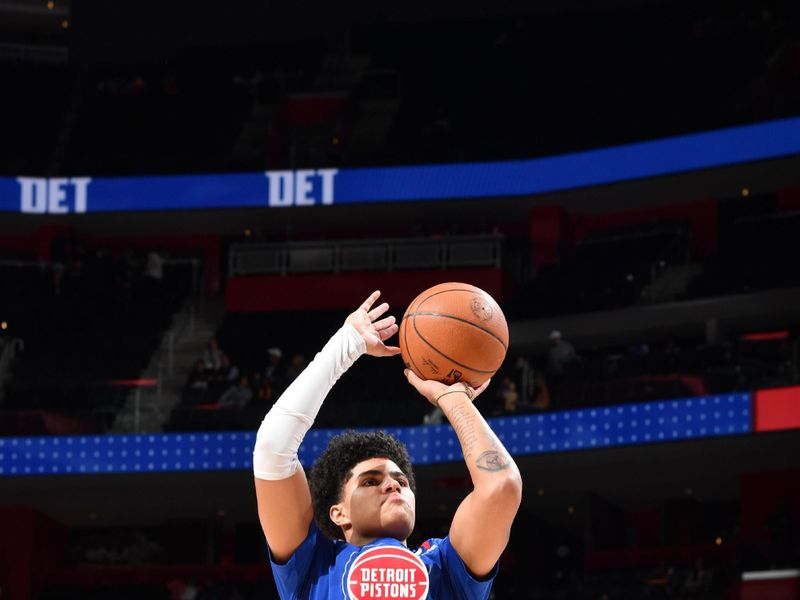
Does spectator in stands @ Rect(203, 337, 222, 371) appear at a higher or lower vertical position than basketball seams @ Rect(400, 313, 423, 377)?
higher

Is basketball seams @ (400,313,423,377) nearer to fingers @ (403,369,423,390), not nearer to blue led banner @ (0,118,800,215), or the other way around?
fingers @ (403,369,423,390)

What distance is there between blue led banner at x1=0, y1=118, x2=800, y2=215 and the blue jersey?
19.6 meters

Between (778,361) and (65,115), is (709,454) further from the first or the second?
(65,115)

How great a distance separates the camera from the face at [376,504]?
174 inches

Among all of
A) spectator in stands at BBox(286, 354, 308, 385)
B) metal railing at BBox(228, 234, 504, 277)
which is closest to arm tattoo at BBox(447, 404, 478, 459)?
spectator in stands at BBox(286, 354, 308, 385)

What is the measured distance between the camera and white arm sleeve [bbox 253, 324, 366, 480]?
14.3 feet

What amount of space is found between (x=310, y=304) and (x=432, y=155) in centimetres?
334

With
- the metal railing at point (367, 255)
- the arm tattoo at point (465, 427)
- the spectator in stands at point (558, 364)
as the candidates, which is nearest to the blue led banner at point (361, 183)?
the metal railing at point (367, 255)

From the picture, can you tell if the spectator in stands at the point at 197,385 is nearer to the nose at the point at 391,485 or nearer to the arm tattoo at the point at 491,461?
the nose at the point at 391,485

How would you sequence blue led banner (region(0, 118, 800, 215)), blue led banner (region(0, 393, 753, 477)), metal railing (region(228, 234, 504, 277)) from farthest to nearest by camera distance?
metal railing (region(228, 234, 504, 277)), blue led banner (region(0, 118, 800, 215)), blue led banner (region(0, 393, 753, 477))

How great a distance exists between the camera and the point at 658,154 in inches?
935

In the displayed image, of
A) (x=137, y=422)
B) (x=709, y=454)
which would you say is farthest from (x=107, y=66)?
(x=709, y=454)

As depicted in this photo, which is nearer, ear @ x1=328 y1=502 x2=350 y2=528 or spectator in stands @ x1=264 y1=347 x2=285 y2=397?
ear @ x1=328 y1=502 x2=350 y2=528

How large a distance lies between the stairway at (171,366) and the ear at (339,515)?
1717 cm
